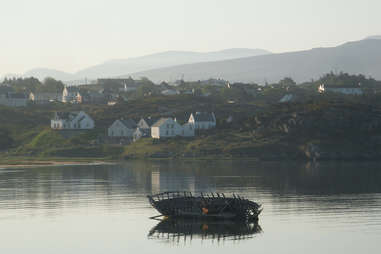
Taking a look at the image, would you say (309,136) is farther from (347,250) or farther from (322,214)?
(347,250)

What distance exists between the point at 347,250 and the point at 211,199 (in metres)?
23.8

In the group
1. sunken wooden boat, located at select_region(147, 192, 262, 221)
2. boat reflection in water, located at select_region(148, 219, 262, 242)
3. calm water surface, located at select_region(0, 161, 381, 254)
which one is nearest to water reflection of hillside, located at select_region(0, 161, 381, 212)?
calm water surface, located at select_region(0, 161, 381, 254)

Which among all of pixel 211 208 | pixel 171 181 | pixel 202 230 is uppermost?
pixel 211 208

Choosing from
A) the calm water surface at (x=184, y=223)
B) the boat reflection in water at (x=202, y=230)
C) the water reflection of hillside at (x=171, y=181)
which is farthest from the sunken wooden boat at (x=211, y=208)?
the water reflection of hillside at (x=171, y=181)

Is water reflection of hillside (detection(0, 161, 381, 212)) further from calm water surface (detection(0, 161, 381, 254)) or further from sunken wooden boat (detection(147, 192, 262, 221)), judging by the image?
sunken wooden boat (detection(147, 192, 262, 221))

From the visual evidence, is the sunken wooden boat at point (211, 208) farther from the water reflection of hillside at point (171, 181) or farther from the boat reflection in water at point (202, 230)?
the water reflection of hillside at point (171, 181)

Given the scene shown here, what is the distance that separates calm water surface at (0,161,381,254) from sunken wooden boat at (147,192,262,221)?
204 centimetres

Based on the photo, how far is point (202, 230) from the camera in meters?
82.2

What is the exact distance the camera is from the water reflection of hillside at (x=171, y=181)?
111062mm

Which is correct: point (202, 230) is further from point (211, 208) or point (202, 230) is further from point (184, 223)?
point (211, 208)

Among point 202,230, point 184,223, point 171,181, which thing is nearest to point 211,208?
point 184,223

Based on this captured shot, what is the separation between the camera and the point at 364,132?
636 feet

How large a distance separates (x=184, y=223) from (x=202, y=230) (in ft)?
17.9

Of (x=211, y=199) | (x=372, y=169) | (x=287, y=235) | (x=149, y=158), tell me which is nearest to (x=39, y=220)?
(x=211, y=199)
